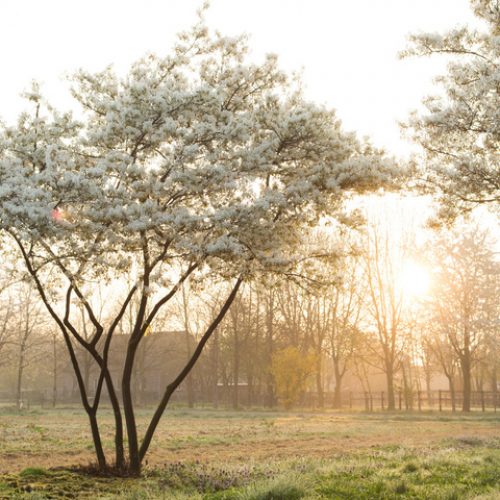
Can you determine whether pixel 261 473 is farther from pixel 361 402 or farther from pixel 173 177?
pixel 361 402

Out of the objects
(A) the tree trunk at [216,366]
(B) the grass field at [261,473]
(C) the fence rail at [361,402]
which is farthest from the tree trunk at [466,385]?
(B) the grass field at [261,473]

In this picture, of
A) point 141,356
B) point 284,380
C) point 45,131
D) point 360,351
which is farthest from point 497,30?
point 141,356

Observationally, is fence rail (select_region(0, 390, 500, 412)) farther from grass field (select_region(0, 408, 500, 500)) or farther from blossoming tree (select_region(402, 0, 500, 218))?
blossoming tree (select_region(402, 0, 500, 218))

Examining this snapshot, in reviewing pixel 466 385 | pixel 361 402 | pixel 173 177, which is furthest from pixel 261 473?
pixel 361 402

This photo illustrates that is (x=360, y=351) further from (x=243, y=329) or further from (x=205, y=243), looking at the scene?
(x=205, y=243)

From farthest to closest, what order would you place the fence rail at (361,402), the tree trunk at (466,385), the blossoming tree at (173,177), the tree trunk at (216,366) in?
the tree trunk at (216,366) → the fence rail at (361,402) → the tree trunk at (466,385) → the blossoming tree at (173,177)

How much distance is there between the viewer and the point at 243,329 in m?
57.2

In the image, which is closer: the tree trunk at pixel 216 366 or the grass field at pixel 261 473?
the grass field at pixel 261 473

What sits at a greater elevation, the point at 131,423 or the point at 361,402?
the point at 131,423

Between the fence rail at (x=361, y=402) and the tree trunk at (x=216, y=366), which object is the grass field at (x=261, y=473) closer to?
the fence rail at (x=361, y=402)

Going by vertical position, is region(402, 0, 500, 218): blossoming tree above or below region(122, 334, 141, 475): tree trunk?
above

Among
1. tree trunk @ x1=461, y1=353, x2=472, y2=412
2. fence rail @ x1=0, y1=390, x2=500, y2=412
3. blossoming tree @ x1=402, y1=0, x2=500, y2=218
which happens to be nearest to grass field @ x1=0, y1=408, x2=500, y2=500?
blossoming tree @ x1=402, y1=0, x2=500, y2=218

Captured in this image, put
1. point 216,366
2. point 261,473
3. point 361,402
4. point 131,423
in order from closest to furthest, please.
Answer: point 261,473 → point 131,423 → point 216,366 → point 361,402

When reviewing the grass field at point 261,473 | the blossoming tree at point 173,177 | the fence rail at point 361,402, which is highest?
the blossoming tree at point 173,177
